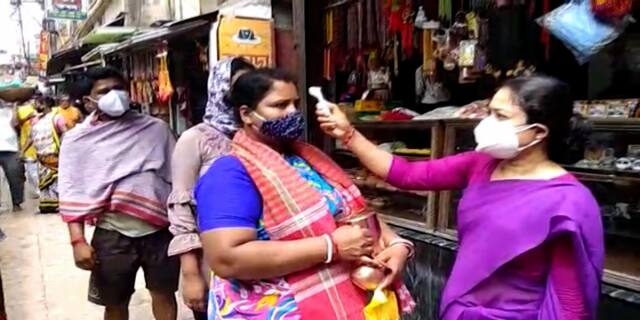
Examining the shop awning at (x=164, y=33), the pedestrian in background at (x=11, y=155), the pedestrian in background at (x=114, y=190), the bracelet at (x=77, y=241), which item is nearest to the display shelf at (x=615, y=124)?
the pedestrian in background at (x=114, y=190)

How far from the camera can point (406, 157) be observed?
3.82 meters

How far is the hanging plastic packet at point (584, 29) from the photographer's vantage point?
2.66 metres

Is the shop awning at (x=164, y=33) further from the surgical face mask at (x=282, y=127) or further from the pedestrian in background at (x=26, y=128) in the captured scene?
the surgical face mask at (x=282, y=127)

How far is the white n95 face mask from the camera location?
2.98 m

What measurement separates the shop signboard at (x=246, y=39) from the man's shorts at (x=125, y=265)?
4.76ft

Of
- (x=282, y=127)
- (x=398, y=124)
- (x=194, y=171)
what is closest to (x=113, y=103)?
(x=194, y=171)

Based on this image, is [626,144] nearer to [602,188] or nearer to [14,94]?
[602,188]

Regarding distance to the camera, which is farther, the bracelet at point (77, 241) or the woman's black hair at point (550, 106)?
the bracelet at point (77, 241)

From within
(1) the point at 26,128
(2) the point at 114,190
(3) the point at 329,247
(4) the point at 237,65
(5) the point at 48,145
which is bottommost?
(5) the point at 48,145

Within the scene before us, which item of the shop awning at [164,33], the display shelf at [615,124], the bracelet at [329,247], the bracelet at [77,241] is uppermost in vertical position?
the shop awning at [164,33]

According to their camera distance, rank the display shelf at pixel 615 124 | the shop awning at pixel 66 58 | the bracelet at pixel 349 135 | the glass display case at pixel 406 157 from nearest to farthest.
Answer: the bracelet at pixel 349 135 → the display shelf at pixel 615 124 → the glass display case at pixel 406 157 → the shop awning at pixel 66 58

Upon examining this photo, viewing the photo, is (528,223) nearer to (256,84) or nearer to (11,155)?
(256,84)

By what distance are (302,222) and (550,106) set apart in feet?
2.52

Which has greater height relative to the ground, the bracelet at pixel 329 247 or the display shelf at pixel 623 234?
the bracelet at pixel 329 247
